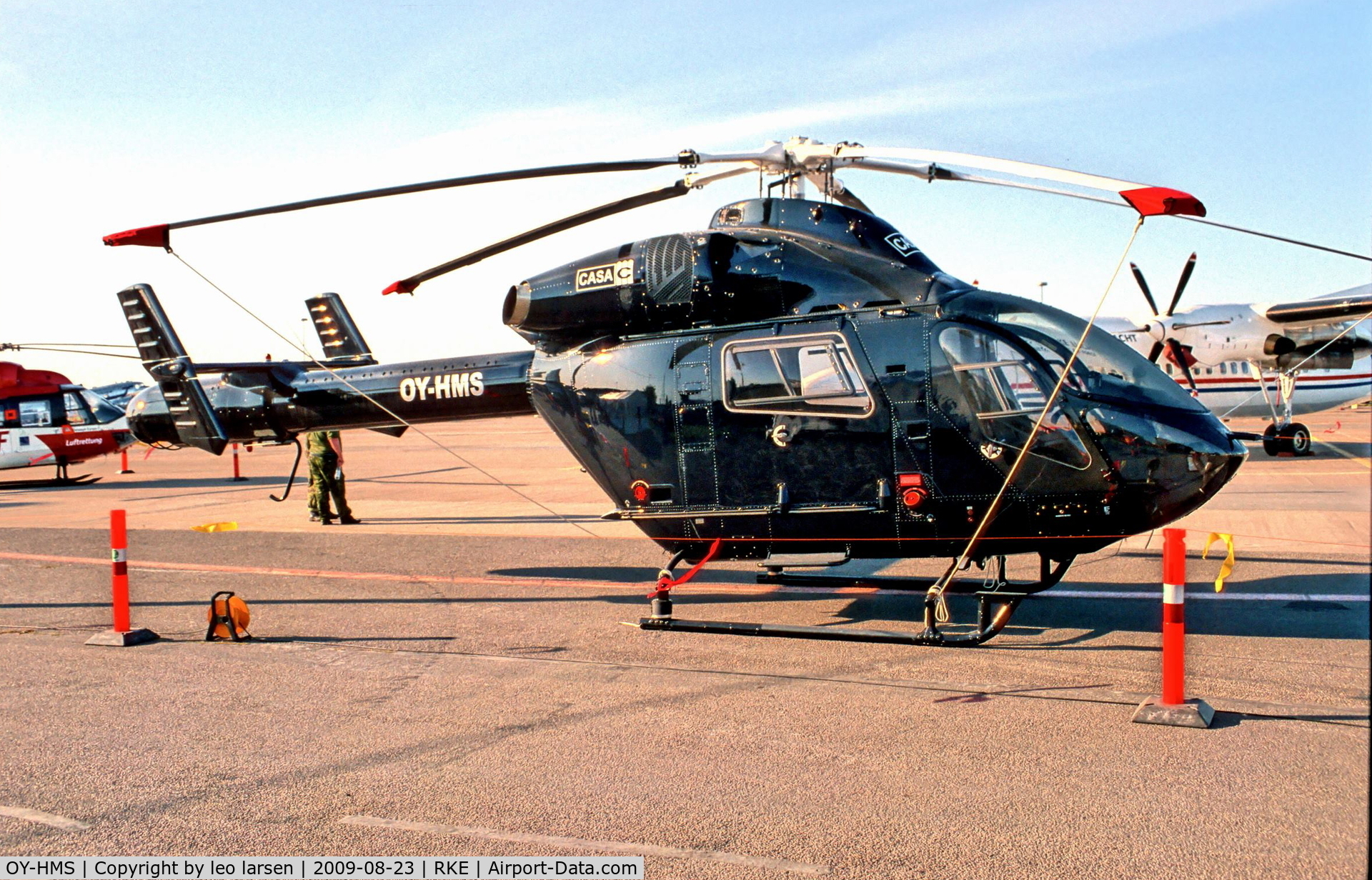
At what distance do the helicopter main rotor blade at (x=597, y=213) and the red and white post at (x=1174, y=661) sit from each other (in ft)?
14.8

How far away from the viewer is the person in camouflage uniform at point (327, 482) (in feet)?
56.5

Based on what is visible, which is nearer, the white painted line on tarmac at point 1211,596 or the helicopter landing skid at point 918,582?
the helicopter landing skid at point 918,582

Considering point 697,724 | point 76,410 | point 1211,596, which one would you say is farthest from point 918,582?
point 76,410

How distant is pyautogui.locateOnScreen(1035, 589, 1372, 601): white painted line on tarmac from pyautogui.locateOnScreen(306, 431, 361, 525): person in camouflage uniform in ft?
37.3

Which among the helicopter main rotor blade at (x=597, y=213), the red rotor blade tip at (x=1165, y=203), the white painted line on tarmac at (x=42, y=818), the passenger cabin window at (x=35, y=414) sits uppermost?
the helicopter main rotor blade at (x=597, y=213)

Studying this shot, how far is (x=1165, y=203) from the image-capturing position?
603cm

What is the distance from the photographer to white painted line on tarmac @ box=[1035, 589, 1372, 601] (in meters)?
9.98

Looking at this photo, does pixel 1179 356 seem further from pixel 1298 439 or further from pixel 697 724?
pixel 697 724

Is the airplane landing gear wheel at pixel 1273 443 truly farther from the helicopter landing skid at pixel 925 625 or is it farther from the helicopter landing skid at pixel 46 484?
the helicopter landing skid at pixel 46 484

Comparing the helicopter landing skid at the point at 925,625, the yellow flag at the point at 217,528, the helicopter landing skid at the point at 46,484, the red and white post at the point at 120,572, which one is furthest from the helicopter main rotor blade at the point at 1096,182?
the helicopter landing skid at the point at 46,484

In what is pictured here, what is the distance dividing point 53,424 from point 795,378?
22.5 metres

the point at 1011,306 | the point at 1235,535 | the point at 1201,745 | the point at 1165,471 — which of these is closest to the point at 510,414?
the point at 1011,306

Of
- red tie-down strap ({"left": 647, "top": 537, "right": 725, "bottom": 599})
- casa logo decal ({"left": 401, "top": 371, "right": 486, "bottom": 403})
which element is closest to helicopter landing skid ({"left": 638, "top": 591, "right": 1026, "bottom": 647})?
red tie-down strap ({"left": 647, "top": 537, "right": 725, "bottom": 599})

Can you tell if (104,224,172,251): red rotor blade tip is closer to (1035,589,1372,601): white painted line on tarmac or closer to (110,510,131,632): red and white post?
(110,510,131,632): red and white post
